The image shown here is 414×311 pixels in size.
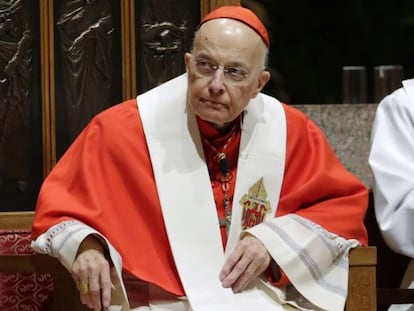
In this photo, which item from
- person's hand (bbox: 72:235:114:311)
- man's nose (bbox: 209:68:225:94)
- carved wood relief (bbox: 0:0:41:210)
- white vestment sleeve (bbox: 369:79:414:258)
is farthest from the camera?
carved wood relief (bbox: 0:0:41:210)

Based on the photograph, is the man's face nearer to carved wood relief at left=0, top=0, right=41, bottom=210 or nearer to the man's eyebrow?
the man's eyebrow

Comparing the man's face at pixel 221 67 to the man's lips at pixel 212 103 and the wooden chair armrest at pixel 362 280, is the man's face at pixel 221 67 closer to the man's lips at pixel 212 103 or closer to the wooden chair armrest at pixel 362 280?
the man's lips at pixel 212 103

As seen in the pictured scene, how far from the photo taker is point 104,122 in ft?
15.8

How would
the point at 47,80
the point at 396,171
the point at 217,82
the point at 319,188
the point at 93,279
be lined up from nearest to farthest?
the point at 93,279 < the point at 217,82 < the point at 319,188 < the point at 396,171 < the point at 47,80

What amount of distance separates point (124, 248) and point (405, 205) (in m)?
1.08

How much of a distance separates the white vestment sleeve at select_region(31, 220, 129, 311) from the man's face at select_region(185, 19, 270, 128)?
599 mm

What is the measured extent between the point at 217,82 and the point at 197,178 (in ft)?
1.27

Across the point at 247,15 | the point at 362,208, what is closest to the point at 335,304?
the point at 362,208

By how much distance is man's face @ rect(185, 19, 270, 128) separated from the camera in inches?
183

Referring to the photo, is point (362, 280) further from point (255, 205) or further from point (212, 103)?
point (212, 103)

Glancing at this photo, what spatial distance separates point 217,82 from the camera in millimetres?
4641

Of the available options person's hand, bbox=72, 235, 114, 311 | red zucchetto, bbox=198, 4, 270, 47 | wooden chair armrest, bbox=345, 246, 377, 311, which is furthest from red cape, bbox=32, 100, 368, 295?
red zucchetto, bbox=198, 4, 270, 47

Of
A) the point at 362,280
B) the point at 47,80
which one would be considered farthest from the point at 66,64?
the point at 362,280

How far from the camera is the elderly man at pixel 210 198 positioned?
15.3 feet
